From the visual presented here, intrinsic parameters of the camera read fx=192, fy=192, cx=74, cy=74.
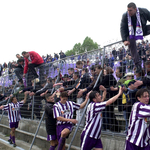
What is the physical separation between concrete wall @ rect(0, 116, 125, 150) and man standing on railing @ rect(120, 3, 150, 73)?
1.64m

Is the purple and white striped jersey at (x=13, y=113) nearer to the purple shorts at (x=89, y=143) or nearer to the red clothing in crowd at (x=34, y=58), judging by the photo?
the red clothing in crowd at (x=34, y=58)

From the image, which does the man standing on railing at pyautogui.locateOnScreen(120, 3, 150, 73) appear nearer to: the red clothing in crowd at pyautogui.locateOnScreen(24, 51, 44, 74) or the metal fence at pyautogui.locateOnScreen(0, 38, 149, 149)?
the metal fence at pyautogui.locateOnScreen(0, 38, 149, 149)

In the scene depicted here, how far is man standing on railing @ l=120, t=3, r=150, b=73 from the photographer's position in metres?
4.18

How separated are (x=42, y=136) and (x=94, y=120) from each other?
3.24 meters

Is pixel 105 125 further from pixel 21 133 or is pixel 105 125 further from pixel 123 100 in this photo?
pixel 21 133

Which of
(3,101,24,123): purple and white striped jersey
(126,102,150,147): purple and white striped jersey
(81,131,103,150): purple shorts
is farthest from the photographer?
(3,101,24,123): purple and white striped jersey

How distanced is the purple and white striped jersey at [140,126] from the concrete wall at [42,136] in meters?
0.99

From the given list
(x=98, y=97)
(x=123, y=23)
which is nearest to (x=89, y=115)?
(x=98, y=97)

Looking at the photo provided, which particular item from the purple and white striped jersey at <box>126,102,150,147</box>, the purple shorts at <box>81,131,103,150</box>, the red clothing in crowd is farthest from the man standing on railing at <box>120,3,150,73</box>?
the red clothing in crowd

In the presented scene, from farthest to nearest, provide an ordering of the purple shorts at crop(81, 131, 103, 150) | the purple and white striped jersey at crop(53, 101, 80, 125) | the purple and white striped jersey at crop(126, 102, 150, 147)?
1. the purple and white striped jersey at crop(53, 101, 80, 125)
2. the purple shorts at crop(81, 131, 103, 150)
3. the purple and white striped jersey at crop(126, 102, 150, 147)

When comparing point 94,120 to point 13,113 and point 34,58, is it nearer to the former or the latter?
point 13,113

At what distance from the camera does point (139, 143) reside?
3.19 metres

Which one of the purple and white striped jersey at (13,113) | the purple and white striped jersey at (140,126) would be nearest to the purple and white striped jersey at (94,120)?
the purple and white striped jersey at (140,126)

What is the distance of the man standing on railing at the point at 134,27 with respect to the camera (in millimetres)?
4176
